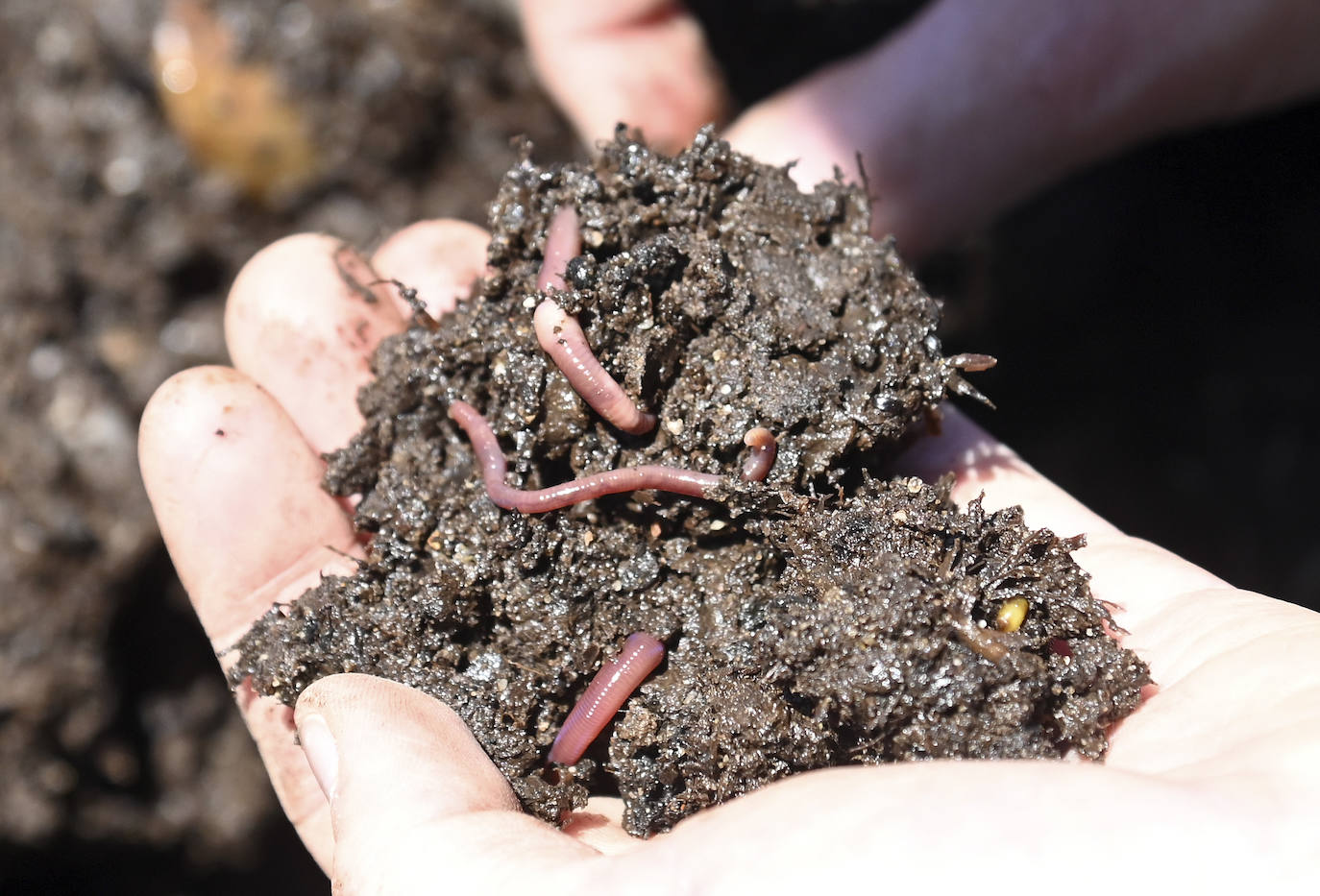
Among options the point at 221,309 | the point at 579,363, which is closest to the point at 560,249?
the point at 579,363

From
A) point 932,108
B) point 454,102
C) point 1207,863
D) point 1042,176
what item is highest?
point 454,102

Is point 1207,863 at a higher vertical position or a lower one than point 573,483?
lower

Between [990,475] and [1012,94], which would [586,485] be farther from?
[1012,94]

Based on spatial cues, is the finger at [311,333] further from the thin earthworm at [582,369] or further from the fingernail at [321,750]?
the fingernail at [321,750]

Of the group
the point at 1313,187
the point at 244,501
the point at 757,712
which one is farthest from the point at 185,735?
the point at 1313,187

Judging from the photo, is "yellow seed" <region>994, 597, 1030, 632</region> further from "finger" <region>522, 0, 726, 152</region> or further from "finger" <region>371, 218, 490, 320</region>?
"finger" <region>522, 0, 726, 152</region>

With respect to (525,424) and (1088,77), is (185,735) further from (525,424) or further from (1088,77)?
(1088,77)
